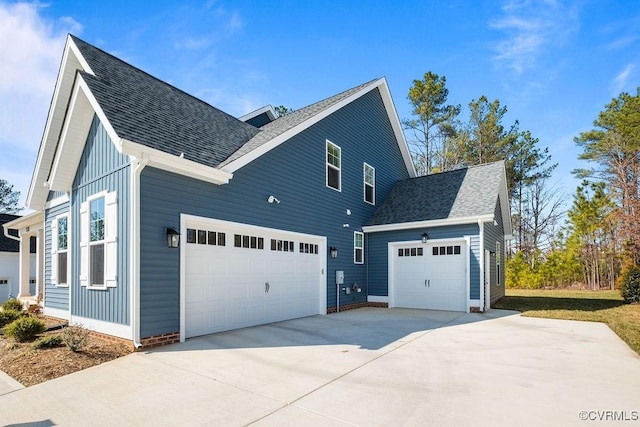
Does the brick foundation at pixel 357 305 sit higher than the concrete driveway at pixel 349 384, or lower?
lower

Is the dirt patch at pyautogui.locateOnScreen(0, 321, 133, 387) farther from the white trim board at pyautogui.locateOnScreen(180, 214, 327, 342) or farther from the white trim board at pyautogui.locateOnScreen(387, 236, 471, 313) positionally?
the white trim board at pyautogui.locateOnScreen(387, 236, 471, 313)

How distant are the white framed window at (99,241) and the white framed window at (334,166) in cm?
629

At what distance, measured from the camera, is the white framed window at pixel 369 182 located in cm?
1364

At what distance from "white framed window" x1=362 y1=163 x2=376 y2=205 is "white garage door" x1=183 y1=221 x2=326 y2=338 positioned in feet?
12.5

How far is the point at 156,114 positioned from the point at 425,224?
851 centimetres

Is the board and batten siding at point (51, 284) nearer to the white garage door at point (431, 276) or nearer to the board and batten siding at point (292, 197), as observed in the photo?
the board and batten siding at point (292, 197)

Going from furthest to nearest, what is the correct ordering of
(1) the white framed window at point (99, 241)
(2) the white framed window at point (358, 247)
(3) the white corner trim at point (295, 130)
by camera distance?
(2) the white framed window at point (358, 247) → (3) the white corner trim at point (295, 130) → (1) the white framed window at point (99, 241)

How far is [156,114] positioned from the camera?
312 inches

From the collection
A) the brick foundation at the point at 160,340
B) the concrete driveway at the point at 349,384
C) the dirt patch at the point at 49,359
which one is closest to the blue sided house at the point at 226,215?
the brick foundation at the point at 160,340

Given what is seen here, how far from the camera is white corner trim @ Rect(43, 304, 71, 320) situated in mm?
8666

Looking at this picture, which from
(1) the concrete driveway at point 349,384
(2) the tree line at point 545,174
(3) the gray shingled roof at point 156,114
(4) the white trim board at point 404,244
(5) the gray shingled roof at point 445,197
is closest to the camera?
(1) the concrete driveway at point 349,384

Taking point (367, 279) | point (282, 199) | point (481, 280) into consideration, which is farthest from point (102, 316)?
point (481, 280)

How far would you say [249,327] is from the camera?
817cm

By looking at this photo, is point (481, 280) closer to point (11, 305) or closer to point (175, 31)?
point (175, 31)
